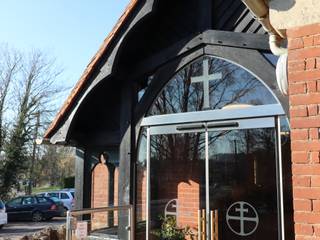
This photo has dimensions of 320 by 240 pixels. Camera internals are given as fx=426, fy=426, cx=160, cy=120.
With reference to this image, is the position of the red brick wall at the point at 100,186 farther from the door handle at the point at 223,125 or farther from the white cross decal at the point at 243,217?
the white cross decal at the point at 243,217

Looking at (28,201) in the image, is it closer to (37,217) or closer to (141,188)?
(37,217)

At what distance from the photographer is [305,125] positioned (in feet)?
10.9

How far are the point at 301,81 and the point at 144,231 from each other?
14.1ft

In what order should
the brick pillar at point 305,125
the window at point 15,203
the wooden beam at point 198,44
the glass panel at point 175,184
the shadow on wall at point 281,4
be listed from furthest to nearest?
the window at point 15,203 → the glass panel at point 175,184 → the wooden beam at point 198,44 → the shadow on wall at point 281,4 → the brick pillar at point 305,125

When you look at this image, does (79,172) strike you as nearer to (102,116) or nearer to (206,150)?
(102,116)

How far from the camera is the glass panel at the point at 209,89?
5934mm

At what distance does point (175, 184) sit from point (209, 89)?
5.47 ft

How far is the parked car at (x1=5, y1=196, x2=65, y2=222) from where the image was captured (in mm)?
23125

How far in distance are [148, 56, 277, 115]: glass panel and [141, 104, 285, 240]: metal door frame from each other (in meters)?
0.14

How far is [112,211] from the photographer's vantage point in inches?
275

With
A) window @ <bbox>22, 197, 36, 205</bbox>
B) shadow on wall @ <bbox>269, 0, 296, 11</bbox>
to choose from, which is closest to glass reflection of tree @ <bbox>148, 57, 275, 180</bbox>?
shadow on wall @ <bbox>269, 0, 296, 11</bbox>

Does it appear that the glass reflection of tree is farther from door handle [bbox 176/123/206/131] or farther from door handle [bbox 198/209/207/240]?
door handle [bbox 198/209/207/240]

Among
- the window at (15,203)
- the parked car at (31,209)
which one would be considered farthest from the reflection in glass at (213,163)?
the window at (15,203)

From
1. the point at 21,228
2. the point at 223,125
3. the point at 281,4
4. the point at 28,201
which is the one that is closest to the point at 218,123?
the point at 223,125
